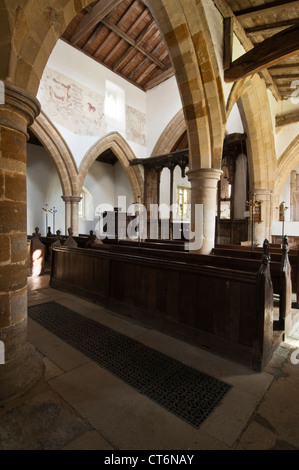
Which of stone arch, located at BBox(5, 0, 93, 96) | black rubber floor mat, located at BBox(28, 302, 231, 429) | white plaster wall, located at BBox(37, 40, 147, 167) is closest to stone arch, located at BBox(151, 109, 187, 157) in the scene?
white plaster wall, located at BBox(37, 40, 147, 167)

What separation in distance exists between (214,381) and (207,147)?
14.1ft

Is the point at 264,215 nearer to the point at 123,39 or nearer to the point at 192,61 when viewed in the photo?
the point at 192,61

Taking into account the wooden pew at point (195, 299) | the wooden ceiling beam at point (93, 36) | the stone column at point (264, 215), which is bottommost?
the wooden pew at point (195, 299)

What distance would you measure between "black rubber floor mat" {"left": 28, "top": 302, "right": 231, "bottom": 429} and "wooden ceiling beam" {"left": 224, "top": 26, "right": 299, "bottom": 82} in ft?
17.3

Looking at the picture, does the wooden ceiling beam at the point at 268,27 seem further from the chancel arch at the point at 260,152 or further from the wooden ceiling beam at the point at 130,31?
the wooden ceiling beam at the point at 130,31

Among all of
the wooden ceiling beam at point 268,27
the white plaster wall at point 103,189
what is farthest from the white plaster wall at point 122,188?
the wooden ceiling beam at point 268,27

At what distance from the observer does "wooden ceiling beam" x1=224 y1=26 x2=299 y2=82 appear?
4.28 metres

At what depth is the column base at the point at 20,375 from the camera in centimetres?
193

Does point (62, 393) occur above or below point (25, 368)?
below

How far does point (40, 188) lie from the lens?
42.3ft

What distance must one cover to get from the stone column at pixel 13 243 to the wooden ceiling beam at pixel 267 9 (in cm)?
505

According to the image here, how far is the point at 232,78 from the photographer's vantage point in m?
5.17

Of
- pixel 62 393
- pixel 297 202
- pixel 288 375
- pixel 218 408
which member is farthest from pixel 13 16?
pixel 297 202
